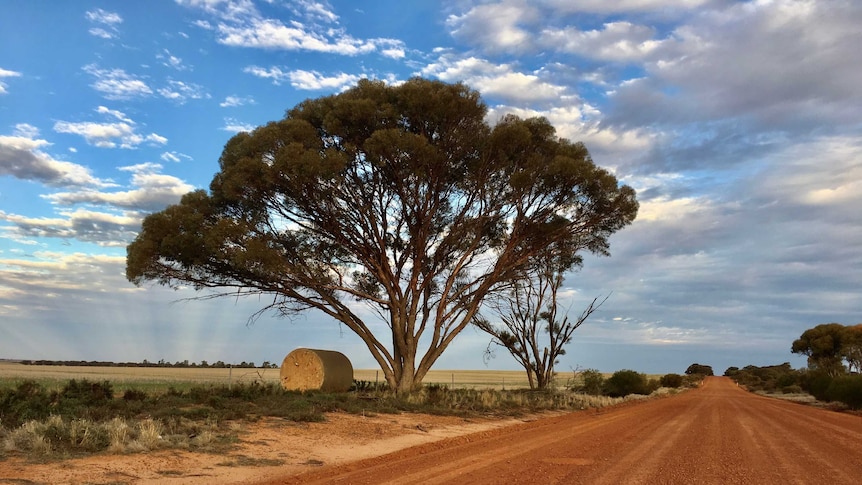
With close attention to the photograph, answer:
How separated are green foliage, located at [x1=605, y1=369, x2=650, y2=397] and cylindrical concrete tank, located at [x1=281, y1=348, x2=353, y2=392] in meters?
26.6

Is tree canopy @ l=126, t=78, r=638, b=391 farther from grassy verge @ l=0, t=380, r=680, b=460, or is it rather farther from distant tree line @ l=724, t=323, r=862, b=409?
distant tree line @ l=724, t=323, r=862, b=409

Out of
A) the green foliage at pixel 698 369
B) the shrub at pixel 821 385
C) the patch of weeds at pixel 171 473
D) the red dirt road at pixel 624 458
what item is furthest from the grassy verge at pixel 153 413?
the green foliage at pixel 698 369

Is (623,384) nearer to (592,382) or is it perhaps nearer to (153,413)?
(592,382)

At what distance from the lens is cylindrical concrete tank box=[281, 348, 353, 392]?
26062mm

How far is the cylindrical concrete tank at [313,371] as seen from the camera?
2606 centimetres

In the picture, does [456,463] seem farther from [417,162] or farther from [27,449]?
[417,162]

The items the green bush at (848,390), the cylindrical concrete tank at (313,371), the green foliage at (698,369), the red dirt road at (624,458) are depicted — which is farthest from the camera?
→ the green foliage at (698,369)

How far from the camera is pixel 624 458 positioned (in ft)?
38.9

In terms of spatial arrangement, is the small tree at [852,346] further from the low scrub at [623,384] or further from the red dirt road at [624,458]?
the red dirt road at [624,458]

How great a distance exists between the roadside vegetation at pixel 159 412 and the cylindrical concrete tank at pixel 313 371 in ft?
4.15

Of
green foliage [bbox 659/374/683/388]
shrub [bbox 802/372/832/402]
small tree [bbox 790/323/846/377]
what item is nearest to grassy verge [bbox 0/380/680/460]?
shrub [bbox 802/372/832/402]

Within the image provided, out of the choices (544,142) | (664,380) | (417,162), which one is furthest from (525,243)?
(664,380)

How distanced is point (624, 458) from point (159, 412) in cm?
1049

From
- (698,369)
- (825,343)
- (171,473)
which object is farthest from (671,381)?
(698,369)
